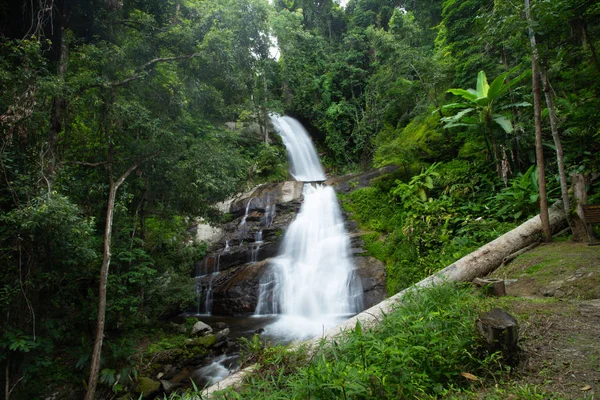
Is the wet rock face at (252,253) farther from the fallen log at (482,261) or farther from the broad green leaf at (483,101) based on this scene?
the broad green leaf at (483,101)

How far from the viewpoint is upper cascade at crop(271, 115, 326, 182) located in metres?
21.6

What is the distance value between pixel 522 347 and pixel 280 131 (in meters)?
22.7

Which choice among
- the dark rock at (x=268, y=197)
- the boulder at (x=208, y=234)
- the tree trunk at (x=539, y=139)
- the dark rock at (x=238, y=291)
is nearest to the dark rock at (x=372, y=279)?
the dark rock at (x=238, y=291)

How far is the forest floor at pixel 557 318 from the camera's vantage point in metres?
2.21

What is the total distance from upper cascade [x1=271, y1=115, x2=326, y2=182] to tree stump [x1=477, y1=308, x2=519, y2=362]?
1791 centimetres

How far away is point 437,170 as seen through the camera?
402 inches

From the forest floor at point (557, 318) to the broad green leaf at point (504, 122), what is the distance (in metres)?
3.32

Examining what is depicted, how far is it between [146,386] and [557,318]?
22.3ft

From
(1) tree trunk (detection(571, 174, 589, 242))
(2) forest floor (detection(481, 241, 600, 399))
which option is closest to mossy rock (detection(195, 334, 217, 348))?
(2) forest floor (detection(481, 241, 600, 399))

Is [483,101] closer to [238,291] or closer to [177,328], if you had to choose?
[238,291]

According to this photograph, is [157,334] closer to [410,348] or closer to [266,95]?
[410,348]

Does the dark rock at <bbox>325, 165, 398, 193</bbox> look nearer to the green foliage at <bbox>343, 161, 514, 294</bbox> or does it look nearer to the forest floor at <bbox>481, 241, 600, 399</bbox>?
the green foliage at <bbox>343, 161, 514, 294</bbox>

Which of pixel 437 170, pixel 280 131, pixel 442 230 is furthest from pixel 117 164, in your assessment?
pixel 280 131

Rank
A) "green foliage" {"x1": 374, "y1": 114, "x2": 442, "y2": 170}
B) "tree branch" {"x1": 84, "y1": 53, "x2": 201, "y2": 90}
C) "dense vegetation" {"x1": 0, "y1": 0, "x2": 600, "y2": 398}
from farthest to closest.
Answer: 1. "green foliage" {"x1": 374, "y1": 114, "x2": 442, "y2": 170}
2. "tree branch" {"x1": 84, "y1": 53, "x2": 201, "y2": 90}
3. "dense vegetation" {"x1": 0, "y1": 0, "x2": 600, "y2": 398}
